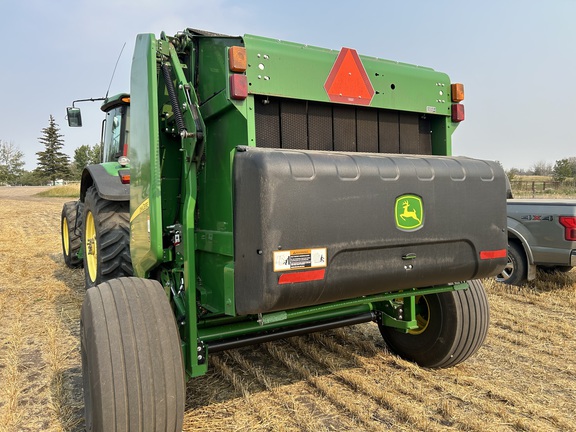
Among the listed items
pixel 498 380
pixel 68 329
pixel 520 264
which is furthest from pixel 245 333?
pixel 520 264

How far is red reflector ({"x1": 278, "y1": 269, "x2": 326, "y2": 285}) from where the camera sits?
2037mm

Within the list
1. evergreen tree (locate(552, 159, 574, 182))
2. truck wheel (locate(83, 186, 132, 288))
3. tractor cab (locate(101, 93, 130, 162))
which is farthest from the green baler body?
evergreen tree (locate(552, 159, 574, 182))

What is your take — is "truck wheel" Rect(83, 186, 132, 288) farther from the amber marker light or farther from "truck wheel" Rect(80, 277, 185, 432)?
the amber marker light

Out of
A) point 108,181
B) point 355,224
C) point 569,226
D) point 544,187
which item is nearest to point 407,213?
point 355,224

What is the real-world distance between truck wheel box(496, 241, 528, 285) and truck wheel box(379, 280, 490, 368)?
319cm

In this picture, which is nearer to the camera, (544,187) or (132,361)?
(132,361)

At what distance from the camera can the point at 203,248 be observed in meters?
2.56

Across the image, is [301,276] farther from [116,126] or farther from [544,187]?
[544,187]

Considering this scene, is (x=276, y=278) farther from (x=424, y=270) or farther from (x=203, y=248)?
(x=424, y=270)

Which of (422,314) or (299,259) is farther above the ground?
(299,259)

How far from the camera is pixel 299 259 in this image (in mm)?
2057

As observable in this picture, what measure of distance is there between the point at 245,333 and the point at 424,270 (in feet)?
3.83

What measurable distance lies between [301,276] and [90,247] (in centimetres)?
366

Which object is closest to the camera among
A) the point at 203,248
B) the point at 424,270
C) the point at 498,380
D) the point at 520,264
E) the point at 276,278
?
the point at 276,278
